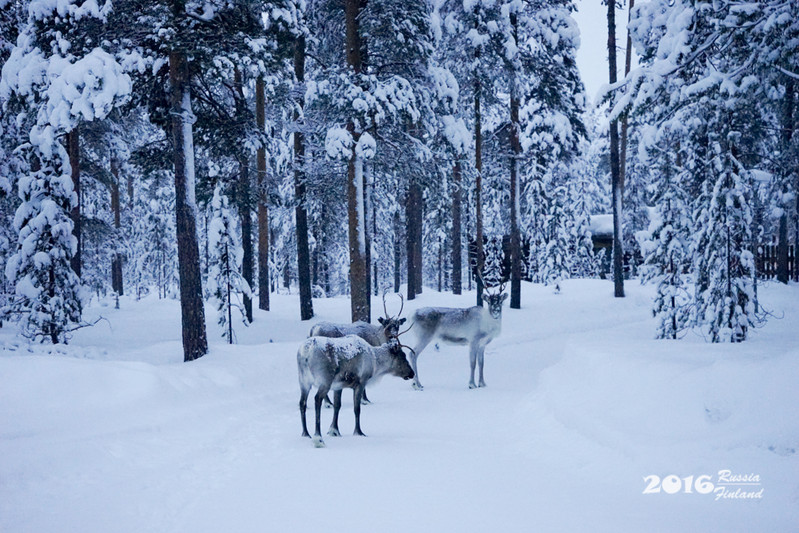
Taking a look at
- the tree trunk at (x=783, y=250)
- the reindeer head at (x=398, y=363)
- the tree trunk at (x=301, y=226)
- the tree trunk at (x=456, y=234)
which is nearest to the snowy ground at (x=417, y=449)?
the reindeer head at (x=398, y=363)

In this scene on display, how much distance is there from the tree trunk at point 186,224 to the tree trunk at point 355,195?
14.2ft

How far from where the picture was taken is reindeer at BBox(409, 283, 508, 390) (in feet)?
42.6

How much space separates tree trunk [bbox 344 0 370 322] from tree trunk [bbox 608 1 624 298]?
11761 mm

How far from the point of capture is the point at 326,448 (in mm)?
7559

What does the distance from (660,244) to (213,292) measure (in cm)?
1172

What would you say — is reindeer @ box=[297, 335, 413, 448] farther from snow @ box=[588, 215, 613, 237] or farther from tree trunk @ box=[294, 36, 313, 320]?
snow @ box=[588, 215, 613, 237]

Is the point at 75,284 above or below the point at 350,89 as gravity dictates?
below

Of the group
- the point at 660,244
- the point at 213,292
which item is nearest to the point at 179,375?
the point at 213,292

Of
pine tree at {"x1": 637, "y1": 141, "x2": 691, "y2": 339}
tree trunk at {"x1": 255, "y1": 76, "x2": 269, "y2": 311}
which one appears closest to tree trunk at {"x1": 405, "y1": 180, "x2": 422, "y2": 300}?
tree trunk at {"x1": 255, "y1": 76, "x2": 269, "y2": 311}

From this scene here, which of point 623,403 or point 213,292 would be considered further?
point 213,292

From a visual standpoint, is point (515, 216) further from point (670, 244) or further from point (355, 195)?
point (670, 244)

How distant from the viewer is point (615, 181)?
23531 mm

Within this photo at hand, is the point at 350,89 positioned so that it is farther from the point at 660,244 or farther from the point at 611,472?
the point at 611,472

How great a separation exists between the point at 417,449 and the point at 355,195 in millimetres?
9648
